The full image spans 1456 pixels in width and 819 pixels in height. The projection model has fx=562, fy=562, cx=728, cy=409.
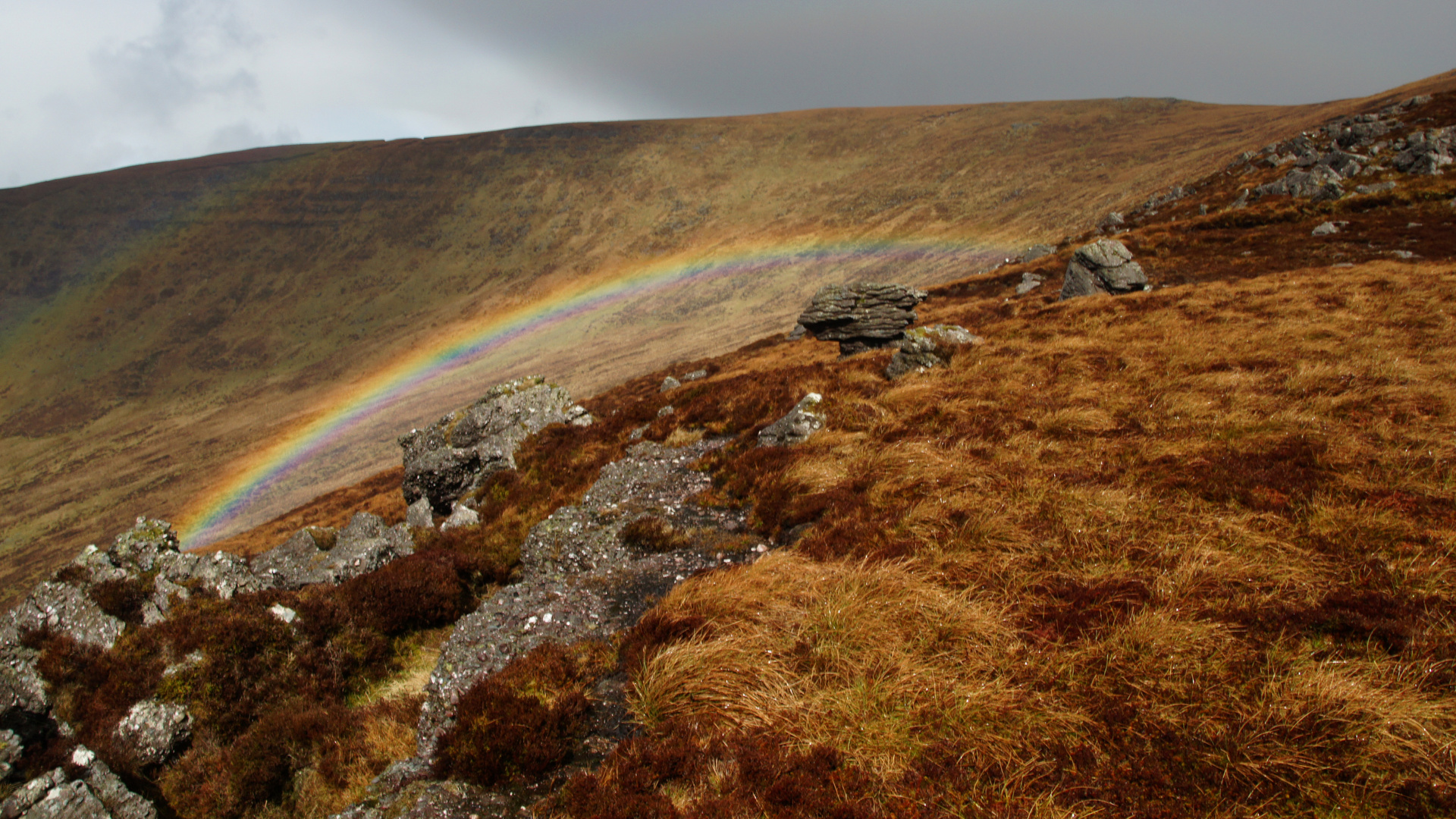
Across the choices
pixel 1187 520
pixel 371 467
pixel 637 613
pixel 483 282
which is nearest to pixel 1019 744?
pixel 1187 520

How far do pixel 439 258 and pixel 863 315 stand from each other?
14504 cm

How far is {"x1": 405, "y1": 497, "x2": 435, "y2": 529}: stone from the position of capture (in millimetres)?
19531

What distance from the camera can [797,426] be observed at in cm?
1433

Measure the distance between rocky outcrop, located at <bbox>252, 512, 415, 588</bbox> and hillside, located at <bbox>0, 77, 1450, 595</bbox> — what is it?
45.2 m

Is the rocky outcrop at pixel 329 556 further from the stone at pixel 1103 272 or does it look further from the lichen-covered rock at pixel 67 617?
the stone at pixel 1103 272

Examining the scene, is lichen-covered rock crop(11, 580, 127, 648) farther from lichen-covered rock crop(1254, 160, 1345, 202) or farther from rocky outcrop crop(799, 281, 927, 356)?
lichen-covered rock crop(1254, 160, 1345, 202)

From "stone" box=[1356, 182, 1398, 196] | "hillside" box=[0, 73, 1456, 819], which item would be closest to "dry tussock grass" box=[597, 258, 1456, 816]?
"hillside" box=[0, 73, 1456, 819]

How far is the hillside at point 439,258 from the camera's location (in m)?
76.9

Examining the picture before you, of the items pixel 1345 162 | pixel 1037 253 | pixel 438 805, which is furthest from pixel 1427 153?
pixel 438 805

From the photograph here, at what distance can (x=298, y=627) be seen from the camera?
9.94m

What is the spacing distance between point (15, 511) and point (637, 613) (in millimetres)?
118788

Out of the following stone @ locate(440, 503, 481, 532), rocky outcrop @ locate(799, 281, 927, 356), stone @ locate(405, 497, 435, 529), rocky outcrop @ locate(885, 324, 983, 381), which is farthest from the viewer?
rocky outcrop @ locate(799, 281, 927, 356)

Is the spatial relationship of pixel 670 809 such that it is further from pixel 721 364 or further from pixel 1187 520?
pixel 721 364

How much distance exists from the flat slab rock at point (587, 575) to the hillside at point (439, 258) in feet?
163
